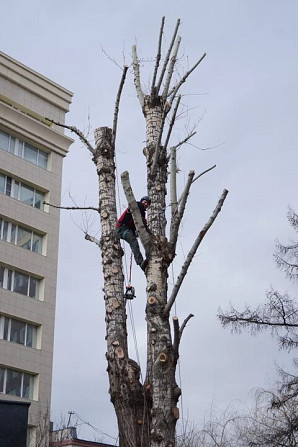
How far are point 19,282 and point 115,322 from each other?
2859 centimetres

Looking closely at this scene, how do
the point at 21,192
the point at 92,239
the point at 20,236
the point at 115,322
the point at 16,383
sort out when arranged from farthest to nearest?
the point at 21,192 < the point at 20,236 < the point at 16,383 < the point at 92,239 < the point at 115,322

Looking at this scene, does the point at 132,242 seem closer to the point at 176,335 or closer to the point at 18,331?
the point at 176,335

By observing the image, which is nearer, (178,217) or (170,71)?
(178,217)

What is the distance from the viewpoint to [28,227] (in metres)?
37.7

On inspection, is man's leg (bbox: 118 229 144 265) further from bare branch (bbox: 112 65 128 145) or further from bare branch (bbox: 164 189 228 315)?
bare branch (bbox: 164 189 228 315)

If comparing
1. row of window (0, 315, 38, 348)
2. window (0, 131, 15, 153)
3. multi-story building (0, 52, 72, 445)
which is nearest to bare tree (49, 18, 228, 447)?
multi-story building (0, 52, 72, 445)

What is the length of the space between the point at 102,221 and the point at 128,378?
6.93 feet

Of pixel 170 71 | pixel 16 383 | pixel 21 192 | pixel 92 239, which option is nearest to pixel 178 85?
pixel 170 71

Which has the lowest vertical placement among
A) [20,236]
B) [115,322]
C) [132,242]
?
[115,322]

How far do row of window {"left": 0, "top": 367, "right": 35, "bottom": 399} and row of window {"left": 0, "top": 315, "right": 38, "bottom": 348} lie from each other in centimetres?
140

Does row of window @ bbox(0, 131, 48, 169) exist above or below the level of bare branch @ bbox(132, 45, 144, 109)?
above

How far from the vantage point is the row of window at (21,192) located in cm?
3738

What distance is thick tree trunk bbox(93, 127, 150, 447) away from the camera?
7961 mm

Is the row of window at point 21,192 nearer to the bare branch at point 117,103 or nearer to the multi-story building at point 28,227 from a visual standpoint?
the multi-story building at point 28,227
